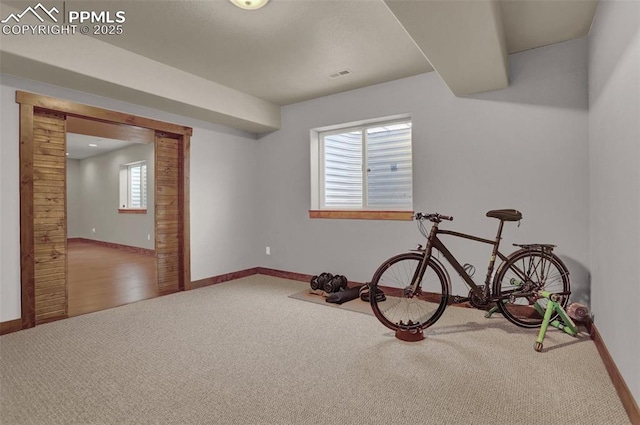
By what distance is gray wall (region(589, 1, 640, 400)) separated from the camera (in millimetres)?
1623

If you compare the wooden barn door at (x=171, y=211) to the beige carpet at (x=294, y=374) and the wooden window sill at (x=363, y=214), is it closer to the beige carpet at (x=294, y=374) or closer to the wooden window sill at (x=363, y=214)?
the beige carpet at (x=294, y=374)

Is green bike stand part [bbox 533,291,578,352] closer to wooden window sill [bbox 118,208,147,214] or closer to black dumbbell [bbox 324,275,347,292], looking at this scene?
black dumbbell [bbox 324,275,347,292]

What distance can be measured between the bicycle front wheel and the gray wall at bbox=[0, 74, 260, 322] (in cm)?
229

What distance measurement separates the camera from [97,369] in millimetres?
2150

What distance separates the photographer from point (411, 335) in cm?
258

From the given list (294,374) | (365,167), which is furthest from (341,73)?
(294,374)

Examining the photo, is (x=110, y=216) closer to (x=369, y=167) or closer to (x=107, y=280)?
(x=107, y=280)

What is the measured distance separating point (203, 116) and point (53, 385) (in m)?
3.21

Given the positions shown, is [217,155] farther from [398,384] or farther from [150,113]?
[398,384]

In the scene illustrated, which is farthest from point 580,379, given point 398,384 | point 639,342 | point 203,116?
point 203,116

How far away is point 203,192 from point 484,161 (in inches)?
136

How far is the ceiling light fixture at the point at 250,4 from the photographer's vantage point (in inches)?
93.2

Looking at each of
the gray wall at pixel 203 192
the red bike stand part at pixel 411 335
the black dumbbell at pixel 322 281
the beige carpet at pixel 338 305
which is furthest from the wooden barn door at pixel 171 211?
the red bike stand part at pixel 411 335

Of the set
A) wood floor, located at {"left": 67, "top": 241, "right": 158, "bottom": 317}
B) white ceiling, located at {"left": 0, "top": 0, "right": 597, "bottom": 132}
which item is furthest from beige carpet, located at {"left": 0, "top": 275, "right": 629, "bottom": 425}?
white ceiling, located at {"left": 0, "top": 0, "right": 597, "bottom": 132}
